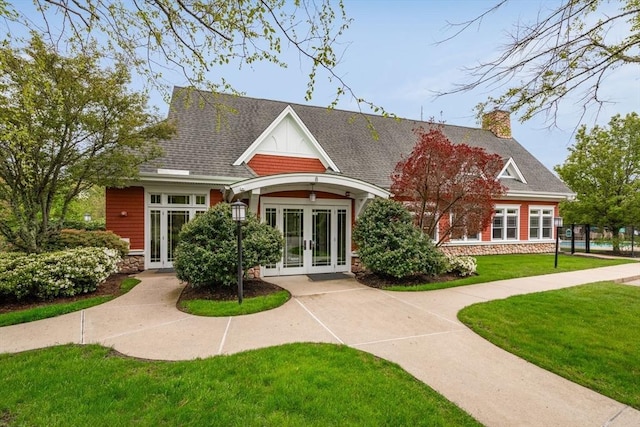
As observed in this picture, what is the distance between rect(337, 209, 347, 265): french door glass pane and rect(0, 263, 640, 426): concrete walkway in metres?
2.72

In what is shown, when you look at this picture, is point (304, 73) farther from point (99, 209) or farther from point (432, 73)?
point (99, 209)

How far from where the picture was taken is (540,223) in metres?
17.3

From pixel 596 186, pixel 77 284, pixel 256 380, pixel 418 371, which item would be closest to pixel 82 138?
pixel 77 284

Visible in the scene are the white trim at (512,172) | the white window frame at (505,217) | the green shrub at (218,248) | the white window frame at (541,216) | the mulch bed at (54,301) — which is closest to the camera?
the mulch bed at (54,301)

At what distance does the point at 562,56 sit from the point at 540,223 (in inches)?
666

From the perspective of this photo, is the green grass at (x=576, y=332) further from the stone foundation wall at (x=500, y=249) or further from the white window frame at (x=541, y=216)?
the white window frame at (x=541, y=216)

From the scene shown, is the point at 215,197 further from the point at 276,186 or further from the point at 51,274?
the point at 51,274

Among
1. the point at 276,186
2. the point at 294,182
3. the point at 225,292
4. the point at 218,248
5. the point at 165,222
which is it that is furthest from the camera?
the point at 165,222

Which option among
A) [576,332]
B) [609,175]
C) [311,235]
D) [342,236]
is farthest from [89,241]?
[609,175]

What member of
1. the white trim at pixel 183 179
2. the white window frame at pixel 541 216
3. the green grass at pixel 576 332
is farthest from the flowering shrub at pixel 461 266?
the white window frame at pixel 541 216

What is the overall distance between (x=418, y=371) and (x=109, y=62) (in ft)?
32.0

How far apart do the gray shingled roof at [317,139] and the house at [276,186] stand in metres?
0.06

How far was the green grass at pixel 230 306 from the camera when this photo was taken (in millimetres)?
6144

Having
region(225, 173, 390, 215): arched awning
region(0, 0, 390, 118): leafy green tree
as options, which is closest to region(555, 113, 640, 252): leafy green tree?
region(225, 173, 390, 215): arched awning
